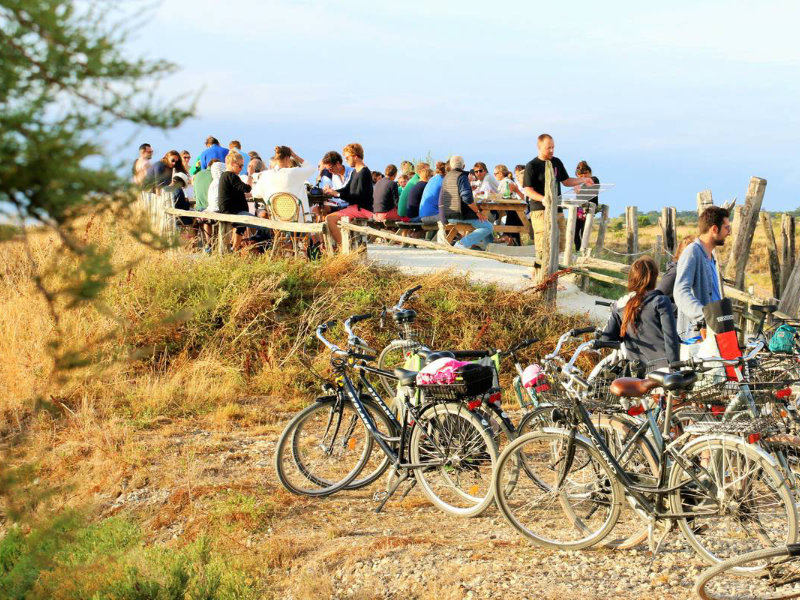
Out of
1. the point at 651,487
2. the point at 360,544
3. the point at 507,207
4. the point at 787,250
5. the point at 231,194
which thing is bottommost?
the point at 360,544

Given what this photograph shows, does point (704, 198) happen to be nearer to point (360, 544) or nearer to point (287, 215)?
point (287, 215)

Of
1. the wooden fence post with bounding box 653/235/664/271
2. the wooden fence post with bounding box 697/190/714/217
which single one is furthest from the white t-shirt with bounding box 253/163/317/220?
the wooden fence post with bounding box 653/235/664/271

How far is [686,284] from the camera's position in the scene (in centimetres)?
693

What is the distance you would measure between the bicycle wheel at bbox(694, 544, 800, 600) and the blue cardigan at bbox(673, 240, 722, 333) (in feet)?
7.96

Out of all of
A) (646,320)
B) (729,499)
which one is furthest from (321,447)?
(729,499)

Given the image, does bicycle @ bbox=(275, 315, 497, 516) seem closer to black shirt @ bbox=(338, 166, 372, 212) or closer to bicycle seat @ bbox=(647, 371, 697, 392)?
bicycle seat @ bbox=(647, 371, 697, 392)

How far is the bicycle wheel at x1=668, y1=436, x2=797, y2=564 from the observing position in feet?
15.7

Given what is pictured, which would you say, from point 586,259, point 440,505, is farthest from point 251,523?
point 586,259

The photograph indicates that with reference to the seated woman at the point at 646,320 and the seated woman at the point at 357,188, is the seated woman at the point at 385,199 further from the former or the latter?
the seated woman at the point at 646,320

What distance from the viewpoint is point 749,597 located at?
463 centimetres

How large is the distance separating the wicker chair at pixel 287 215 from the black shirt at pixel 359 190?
0.94m

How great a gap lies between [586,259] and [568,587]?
7723 millimetres

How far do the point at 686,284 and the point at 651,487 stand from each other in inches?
85.5

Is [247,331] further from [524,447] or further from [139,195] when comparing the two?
[139,195]
